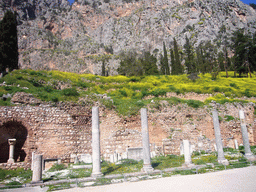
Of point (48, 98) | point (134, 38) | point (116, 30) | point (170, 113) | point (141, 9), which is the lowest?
point (170, 113)

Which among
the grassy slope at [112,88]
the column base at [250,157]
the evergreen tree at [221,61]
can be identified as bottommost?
the column base at [250,157]

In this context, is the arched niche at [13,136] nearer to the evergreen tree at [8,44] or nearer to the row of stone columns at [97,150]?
the row of stone columns at [97,150]

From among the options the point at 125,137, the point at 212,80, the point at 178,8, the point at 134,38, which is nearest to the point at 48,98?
the point at 125,137

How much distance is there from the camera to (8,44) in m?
34.6

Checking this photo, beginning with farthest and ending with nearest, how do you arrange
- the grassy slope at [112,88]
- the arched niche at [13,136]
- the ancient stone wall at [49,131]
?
the grassy slope at [112,88] < the ancient stone wall at [49,131] < the arched niche at [13,136]

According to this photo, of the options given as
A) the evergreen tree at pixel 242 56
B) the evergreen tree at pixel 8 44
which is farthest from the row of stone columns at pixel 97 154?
the evergreen tree at pixel 242 56

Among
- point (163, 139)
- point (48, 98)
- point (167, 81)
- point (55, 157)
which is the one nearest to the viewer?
point (55, 157)

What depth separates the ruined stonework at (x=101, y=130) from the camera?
17.3 meters

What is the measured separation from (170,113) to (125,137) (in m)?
6.57

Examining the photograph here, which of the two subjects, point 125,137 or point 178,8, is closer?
point 125,137

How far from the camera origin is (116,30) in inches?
4532

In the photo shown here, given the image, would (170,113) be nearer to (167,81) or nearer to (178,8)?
(167,81)

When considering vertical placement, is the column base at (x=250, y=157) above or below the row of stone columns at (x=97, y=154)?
below

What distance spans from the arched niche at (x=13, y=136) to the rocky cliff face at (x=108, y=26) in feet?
249
